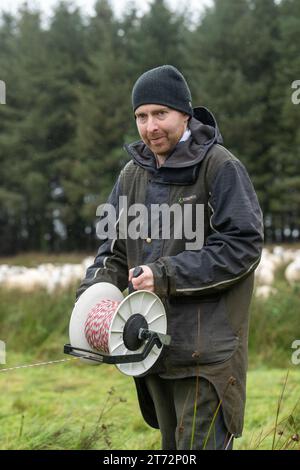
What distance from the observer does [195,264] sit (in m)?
2.62

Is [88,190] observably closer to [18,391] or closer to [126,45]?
[126,45]

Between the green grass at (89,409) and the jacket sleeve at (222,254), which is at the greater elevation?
the jacket sleeve at (222,254)

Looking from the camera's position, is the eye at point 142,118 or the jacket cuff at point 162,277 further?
the eye at point 142,118

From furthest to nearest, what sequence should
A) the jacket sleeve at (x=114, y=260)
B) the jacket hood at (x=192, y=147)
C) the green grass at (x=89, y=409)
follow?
1. the green grass at (x=89, y=409)
2. the jacket sleeve at (x=114, y=260)
3. the jacket hood at (x=192, y=147)

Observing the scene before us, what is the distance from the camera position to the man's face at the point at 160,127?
9.06 ft

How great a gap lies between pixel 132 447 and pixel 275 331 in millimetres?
3564

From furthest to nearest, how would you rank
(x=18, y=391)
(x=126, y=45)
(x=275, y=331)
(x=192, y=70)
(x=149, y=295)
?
(x=126, y=45), (x=192, y=70), (x=275, y=331), (x=18, y=391), (x=149, y=295)

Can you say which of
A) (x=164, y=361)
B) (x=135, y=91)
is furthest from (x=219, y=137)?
(x=164, y=361)

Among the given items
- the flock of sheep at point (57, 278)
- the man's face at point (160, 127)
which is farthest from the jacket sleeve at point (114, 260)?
the flock of sheep at point (57, 278)

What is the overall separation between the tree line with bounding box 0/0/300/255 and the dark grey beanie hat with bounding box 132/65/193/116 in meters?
22.8

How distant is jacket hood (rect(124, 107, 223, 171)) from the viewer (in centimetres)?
274

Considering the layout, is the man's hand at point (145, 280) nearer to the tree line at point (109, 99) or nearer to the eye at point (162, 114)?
the eye at point (162, 114)

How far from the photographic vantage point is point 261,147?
2831cm

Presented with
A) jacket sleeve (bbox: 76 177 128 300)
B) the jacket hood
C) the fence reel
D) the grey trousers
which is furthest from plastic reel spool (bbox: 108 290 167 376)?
the jacket hood
